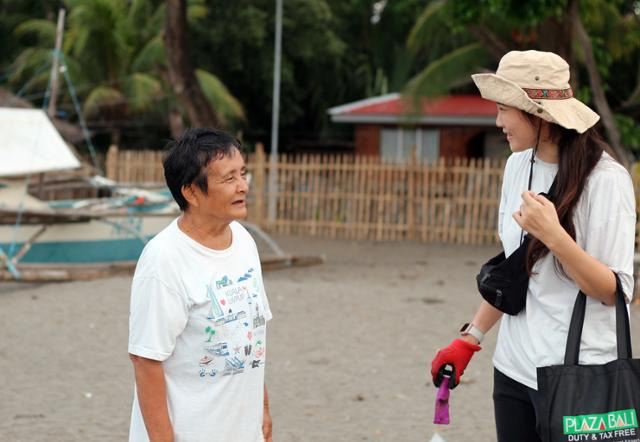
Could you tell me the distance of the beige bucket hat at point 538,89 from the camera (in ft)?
8.72

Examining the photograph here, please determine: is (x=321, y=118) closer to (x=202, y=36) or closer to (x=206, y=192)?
(x=202, y=36)

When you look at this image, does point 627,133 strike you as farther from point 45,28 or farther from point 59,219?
point 45,28

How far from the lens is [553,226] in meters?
2.52

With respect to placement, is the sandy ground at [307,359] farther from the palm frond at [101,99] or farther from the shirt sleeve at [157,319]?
the palm frond at [101,99]

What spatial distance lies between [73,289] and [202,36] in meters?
17.2

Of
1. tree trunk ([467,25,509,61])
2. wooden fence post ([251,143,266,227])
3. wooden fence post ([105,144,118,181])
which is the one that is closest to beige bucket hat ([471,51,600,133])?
tree trunk ([467,25,509,61])

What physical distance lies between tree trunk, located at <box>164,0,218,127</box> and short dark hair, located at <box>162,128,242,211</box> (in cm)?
1449

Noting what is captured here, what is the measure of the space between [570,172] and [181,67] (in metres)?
15.2

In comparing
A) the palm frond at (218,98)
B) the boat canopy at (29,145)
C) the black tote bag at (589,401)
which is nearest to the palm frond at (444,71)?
the palm frond at (218,98)

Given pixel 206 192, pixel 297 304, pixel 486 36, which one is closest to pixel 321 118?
pixel 486 36

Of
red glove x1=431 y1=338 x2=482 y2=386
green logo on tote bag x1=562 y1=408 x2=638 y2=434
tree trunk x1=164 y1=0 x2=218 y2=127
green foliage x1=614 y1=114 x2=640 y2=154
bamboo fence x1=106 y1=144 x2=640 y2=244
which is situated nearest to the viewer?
green logo on tote bag x1=562 y1=408 x2=638 y2=434

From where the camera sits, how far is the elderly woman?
2555mm

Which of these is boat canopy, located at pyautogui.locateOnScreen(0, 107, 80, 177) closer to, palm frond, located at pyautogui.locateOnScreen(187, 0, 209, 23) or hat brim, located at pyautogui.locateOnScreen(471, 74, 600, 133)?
palm frond, located at pyautogui.locateOnScreen(187, 0, 209, 23)

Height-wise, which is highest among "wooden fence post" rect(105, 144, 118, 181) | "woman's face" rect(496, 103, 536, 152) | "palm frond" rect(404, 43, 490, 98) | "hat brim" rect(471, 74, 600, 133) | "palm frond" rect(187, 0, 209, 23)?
"palm frond" rect(187, 0, 209, 23)
